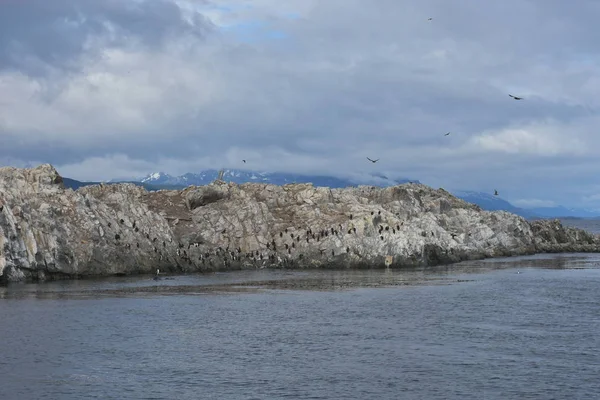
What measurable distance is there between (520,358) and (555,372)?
4.31m

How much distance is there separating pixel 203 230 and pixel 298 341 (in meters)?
74.2

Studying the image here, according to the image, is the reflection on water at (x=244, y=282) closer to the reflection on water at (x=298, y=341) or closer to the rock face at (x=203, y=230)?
the reflection on water at (x=298, y=341)

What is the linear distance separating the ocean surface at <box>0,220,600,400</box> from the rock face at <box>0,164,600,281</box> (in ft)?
20.6

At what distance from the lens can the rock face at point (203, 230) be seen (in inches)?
4117

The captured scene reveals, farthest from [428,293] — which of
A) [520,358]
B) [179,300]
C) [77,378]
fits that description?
[77,378]

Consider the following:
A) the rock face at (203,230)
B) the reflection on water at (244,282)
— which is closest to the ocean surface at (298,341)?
the reflection on water at (244,282)

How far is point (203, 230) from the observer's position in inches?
5295

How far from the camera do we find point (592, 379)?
161ft

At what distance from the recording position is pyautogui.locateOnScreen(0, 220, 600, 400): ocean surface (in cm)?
4734

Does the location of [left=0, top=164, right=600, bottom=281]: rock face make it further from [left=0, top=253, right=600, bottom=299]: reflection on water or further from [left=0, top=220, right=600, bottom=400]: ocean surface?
[left=0, top=220, right=600, bottom=400]: ocean surface

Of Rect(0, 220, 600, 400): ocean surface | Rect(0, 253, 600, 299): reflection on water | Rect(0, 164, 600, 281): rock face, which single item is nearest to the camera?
Rect(0, 220, 600, 400): ocean surface

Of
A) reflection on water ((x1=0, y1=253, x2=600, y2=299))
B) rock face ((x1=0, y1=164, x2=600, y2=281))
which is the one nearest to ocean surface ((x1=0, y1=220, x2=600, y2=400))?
reflection on water ((x1=0, y1=253, x2=600, y2=299))

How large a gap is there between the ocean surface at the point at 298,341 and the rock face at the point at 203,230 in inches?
248

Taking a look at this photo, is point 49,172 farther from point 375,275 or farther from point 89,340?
point 89,340
